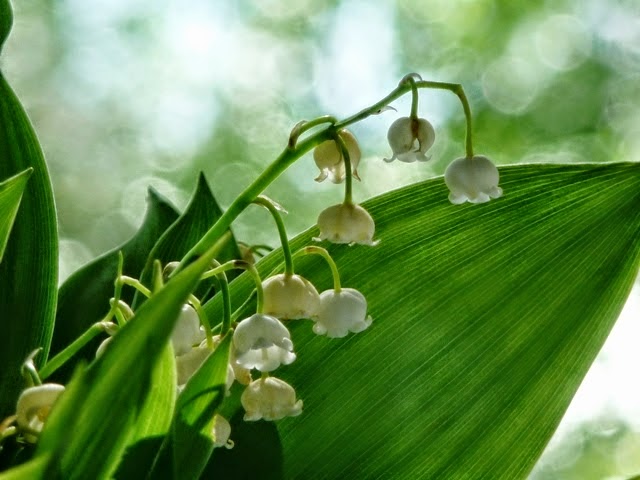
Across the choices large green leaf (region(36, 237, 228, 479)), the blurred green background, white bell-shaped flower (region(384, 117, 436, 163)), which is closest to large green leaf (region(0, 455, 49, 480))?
large green leaf (region(36, 237, 228, 479))

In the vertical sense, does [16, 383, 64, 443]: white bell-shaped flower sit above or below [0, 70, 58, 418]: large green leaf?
below

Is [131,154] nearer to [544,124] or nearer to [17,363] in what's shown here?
[544,124]

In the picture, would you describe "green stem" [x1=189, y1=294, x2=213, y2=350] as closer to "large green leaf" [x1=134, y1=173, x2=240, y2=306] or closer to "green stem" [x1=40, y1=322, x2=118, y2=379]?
"green stem" [x1=40, y1=322, x2=118, y2=379]

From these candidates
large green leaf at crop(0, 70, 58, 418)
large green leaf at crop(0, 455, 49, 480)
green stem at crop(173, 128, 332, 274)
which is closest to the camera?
large green leaf at crop(0, 455, 49, 480)

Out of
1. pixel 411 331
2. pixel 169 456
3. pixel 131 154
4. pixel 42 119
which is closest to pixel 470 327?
pixel 411 331

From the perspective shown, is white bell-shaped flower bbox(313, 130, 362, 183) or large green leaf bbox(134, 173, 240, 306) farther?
large green leaf bbox(134, 173, 240, 306)

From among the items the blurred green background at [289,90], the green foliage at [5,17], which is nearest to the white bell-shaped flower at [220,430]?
the green foliage at [5,17]
